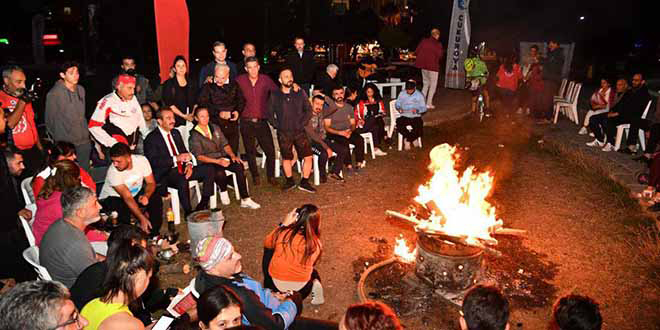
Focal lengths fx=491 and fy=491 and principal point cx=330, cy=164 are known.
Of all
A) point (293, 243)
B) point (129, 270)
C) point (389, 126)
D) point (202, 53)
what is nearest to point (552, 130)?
point (389, 126)

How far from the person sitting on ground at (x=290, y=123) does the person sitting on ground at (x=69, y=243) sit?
4362mm

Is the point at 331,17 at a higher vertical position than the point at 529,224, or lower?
higher

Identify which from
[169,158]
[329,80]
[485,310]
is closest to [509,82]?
[329,80]

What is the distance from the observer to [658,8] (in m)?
23.2

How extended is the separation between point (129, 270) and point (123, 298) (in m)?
0.20

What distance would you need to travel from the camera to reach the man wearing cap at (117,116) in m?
7.26

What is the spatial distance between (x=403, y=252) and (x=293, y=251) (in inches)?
82.7

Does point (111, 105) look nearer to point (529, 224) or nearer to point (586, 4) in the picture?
point (529, 224)

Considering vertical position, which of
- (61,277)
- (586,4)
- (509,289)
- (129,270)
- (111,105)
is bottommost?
(509,289)

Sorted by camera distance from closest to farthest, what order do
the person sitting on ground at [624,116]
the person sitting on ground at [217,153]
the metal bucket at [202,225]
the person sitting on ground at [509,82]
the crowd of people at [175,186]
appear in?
the crowd of people at [175,186]
the metal bucket at [202,225]
the person sitting on ground at [217,153]
the person sitting on ground at [624,116]
the person sitting on ground at [509,82]

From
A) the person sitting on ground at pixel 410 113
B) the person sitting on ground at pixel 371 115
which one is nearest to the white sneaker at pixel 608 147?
the person sitting on ground at pixel 410 113

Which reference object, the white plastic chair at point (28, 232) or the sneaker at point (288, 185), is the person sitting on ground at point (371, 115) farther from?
the white plastic chair at point (28, 232)

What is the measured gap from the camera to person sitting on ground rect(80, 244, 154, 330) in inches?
128

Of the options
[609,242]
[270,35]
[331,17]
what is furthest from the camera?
[270,35]
